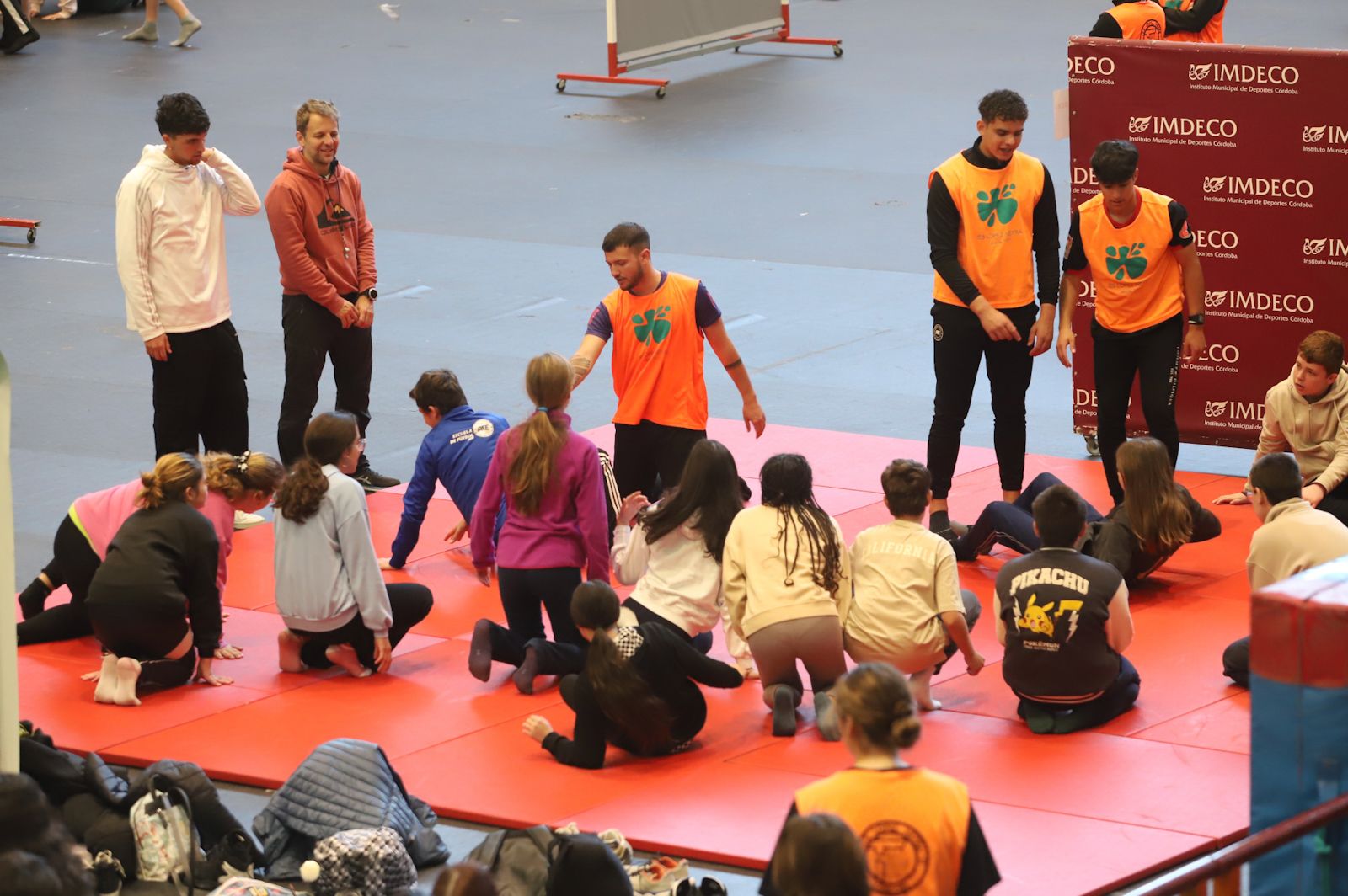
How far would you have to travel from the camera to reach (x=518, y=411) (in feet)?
35.6

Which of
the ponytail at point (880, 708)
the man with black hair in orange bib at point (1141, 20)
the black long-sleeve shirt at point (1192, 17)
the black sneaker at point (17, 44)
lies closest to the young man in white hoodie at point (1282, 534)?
the ponytail at point (880, 708)

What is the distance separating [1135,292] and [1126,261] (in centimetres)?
15

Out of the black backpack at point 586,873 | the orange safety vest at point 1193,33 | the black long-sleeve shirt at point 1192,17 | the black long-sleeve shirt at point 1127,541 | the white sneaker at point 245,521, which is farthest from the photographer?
the orange safety vest at point 1193,33

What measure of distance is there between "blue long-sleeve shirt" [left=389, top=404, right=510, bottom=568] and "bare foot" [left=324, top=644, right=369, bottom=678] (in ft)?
3.44

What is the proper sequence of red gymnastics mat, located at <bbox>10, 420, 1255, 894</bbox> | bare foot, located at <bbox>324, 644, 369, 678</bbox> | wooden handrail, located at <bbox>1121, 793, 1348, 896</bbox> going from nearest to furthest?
wooden handrail, located at <bbox>1121, 793, 1348, 896</bbox>
red gymnastics mat, located at <bbox>10, 420, 1255, 894</bbox>
bare foot, located at <bbox>324, 644, 369, 678</bbox>

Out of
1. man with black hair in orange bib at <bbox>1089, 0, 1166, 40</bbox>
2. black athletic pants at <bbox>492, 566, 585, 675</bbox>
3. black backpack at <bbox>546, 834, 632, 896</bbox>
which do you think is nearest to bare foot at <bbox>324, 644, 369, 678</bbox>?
black athletic pants at <bbox>492, 566, 585, 675</bbox>

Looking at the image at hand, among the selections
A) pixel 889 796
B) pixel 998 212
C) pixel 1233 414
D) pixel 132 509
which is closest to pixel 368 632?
pixel 132 509

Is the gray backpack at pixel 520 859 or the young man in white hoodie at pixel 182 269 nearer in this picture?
the gray backpack at pixel 520 859

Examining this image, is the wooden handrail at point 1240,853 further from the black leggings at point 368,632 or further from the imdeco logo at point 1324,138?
the imdeco logo at point 1324,138

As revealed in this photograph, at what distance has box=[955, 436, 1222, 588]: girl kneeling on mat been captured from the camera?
25.6 feet

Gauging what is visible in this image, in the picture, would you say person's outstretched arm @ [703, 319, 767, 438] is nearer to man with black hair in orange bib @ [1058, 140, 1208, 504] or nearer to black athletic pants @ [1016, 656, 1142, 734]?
man with black hair in orange bib @ [1058, 140, 1208, 504]

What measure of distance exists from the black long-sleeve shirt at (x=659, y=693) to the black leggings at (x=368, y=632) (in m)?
1.25

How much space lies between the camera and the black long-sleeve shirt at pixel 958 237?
8.59 m

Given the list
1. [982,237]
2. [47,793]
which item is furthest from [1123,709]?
[47,793]
